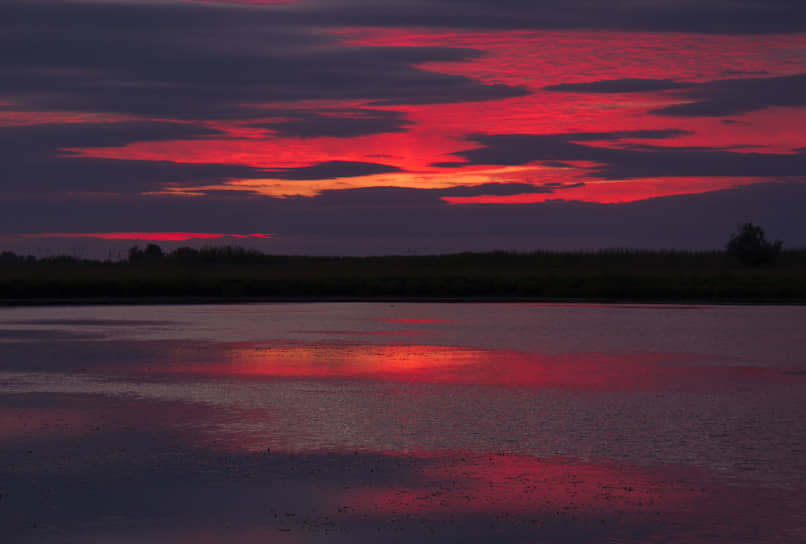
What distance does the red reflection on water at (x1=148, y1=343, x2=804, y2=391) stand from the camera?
16250 mm

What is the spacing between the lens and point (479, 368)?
17984 mm

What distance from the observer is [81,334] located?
25453 millimetres

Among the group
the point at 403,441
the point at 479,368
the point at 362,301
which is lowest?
the point at 403,441

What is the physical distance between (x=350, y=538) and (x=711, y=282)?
48692 millimetres

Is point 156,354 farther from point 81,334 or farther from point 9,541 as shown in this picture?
point 9,541

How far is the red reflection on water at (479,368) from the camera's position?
53.3 feet

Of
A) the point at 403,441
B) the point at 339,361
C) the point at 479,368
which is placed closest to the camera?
the point at 403,441

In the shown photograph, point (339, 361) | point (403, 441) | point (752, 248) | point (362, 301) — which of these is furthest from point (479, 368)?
point (752, 248)

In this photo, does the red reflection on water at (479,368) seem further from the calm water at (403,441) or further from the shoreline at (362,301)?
the shoreline at (362,301)

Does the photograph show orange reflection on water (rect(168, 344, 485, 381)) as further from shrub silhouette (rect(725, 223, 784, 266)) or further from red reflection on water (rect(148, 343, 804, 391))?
shrub silhouette (rect(725, 223, 784, 266))

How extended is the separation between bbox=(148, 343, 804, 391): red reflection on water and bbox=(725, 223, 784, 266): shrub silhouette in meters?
74.2

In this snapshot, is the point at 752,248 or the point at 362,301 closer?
the point at 362,301

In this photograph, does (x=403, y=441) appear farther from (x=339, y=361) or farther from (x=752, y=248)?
(x=752, y=248)

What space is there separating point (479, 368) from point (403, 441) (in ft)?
22.6
